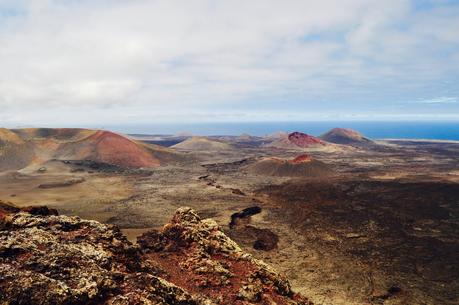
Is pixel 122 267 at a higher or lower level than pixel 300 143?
lower

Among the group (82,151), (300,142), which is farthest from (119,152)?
(300,142)

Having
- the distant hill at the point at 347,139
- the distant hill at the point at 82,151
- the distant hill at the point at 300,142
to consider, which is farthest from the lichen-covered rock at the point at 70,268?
the distant hill at the point at 347,139

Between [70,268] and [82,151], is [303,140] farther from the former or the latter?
[70,268]

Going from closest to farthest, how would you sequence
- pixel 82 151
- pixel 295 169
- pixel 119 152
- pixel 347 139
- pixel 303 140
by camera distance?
pixel 295 169 → pixel 119 152 → pixel 82 151 → pixel 303 140 → pixel 347 139

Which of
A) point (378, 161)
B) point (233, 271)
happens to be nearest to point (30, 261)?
point (233, 271)

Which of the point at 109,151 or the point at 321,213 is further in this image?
the point at 109,151

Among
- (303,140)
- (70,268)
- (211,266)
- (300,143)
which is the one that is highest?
(303,140)
